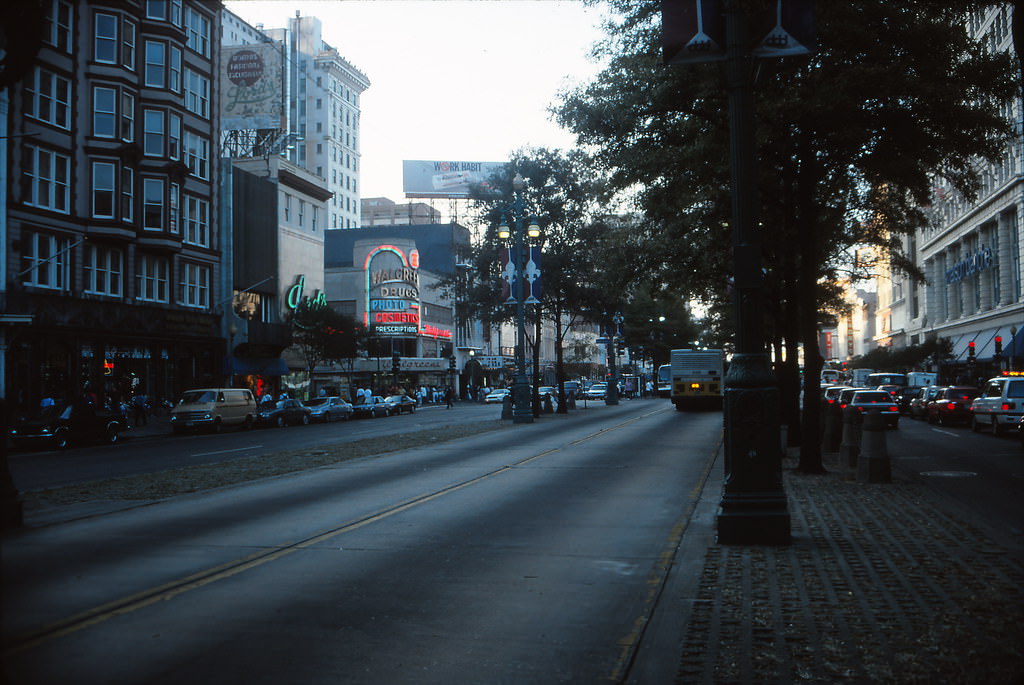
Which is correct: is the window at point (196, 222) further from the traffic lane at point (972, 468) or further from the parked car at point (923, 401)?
the parked car at point (923, 401)

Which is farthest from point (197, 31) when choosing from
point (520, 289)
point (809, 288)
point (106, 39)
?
point (809, 288)

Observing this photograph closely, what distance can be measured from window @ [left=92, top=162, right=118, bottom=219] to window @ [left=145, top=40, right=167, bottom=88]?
5.55 meters

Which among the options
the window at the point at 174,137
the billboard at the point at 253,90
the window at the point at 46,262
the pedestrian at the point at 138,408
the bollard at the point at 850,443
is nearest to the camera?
the bollard at the point at 850,443

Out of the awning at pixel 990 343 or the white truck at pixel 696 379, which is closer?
the awning at pixel 990 343

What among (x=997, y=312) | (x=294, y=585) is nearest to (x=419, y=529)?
(x=294, y=585)

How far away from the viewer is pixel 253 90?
5669cm

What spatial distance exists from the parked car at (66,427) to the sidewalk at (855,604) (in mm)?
24564

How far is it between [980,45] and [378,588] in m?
15.0

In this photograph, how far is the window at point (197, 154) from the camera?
48719 millimetres

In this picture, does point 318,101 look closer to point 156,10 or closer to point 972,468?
point 156,10

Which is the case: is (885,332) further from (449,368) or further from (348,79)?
(348,79)

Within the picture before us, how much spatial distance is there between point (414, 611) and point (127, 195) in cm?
4187

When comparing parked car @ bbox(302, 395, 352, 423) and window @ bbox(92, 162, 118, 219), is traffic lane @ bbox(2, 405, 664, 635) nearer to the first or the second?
window @ bbox(92, 162, 118, 219)

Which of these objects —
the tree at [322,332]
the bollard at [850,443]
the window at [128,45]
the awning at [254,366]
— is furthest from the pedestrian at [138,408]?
the bollard at [850,443]
